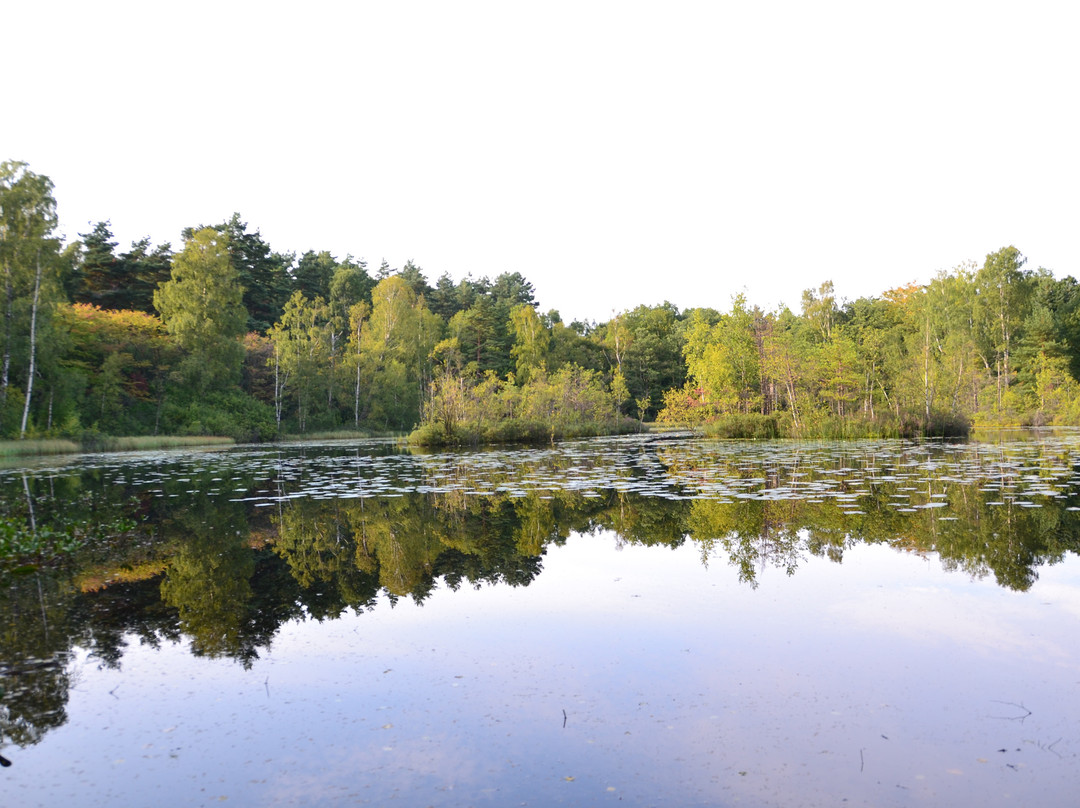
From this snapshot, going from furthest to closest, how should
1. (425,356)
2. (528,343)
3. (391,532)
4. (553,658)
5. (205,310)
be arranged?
(528,343)
(425,356)
(205,310)
(391,532)
(553,658)

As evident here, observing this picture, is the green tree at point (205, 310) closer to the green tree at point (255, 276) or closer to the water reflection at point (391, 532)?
the green tree at point (255, 276)

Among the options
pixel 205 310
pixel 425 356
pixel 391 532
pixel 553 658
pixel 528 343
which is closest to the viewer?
pixel 553 658

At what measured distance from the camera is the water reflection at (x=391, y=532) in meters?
6.04

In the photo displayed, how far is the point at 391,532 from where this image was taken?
10023 millimetres

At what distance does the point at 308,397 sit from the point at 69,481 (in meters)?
31.5

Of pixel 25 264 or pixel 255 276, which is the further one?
pixel 255 276

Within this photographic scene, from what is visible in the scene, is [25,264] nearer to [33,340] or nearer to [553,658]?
[33,340]

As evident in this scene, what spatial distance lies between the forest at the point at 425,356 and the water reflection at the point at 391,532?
16.7 m

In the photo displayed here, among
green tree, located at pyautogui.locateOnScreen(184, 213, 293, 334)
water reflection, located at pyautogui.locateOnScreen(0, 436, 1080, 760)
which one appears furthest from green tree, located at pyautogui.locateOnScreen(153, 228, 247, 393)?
water reflection, located at pyautogui.locateOnScreen(0, 436, 1080, 760)

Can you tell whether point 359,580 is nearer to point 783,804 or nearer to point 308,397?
point 783,804

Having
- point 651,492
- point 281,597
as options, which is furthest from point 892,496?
point 281,597

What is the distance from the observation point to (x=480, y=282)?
87.2m

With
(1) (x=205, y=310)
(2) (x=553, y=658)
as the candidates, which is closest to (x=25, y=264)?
(1) (x=205, y=310)

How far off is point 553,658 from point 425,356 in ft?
179
